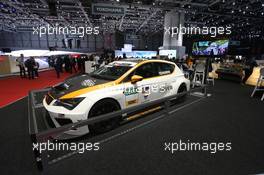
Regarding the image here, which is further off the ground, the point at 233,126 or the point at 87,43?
the point at 87,43

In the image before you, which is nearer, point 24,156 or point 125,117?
point 24,156

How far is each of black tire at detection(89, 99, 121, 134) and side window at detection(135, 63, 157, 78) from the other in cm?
102

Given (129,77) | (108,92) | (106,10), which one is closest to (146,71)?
(129,77)

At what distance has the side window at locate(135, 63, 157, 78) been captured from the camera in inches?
159

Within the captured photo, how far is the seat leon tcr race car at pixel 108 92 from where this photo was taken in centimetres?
298

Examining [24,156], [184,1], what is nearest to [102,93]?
[24,156]

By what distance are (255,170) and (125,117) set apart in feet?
7.77

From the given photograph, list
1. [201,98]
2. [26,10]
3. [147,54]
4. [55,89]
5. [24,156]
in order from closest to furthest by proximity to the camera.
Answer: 1. [24,156]
2. [55,89]
3. [201,98]
4. [26,10]
5. [147,54]

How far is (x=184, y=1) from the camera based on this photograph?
14.3m

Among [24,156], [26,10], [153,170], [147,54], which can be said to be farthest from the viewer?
[147,54]

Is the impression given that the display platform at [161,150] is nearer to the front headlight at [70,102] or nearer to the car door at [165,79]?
the car door at [165,79]

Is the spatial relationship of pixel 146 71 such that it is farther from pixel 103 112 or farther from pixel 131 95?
pixel 103 112

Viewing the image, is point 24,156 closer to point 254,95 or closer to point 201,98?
point 201,98

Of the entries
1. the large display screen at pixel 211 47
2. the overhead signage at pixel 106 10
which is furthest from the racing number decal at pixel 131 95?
the large display screen at pixel 211 47
